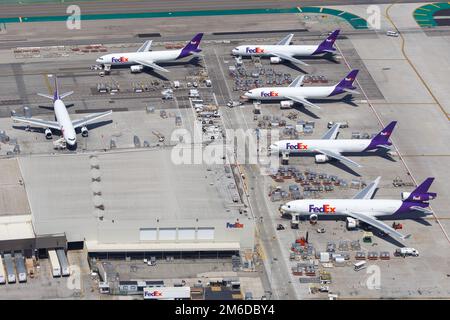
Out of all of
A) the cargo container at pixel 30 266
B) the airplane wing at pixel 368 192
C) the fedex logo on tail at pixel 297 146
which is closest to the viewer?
the cargo container at pixel 30 266

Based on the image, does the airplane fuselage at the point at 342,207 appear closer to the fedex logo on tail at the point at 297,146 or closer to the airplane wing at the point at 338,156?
the airplane wing at the point at 338,156

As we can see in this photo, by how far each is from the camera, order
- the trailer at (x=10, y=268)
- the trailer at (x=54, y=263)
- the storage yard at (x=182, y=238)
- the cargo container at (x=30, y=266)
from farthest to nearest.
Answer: the cargo container at (x=30, y=266), the trailer at (x=54, y=263), the storage yard at (x=182, y=238), the trailer at (x=10, y=268)

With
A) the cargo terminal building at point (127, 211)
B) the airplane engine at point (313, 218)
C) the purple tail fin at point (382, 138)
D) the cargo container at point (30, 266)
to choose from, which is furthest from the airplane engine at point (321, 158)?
the cargo container at point (30, 266)

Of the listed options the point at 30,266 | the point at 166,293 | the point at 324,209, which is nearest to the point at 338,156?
the point at 324,209

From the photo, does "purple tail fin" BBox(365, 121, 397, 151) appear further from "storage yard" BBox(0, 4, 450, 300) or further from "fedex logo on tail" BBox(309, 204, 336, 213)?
"fedex logo on tail" BBox(309, 204, 336, 213)

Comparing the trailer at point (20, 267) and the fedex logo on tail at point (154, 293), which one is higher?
the trailer at point (20, 267)

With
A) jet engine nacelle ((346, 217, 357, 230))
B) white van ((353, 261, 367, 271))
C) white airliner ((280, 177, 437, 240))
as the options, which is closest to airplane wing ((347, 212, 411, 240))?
white airliner ((280, 177, 437, 240))
